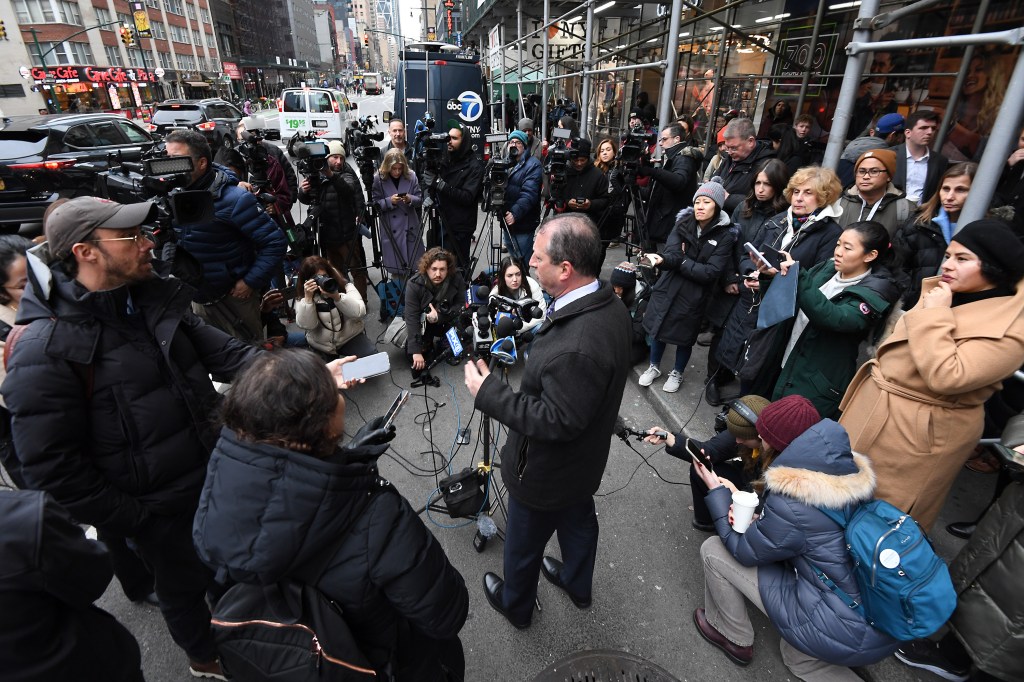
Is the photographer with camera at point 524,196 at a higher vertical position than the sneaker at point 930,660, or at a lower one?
higher

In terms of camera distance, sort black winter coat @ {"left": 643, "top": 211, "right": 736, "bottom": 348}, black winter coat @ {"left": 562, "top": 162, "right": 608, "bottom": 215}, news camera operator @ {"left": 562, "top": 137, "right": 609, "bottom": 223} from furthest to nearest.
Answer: black winter coat @ {"left": 562, "top": 162, "right": 608, "bottom": 215}
news camera operator @ {"left": 562, "top": 137, "right": 609, "bottom": 223}
black winter coat @ {"left": 643, "top": 211, "right": 736, "bottom": 348}

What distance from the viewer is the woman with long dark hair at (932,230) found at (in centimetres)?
281

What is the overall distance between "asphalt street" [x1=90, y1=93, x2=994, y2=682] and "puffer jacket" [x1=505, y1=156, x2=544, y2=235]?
2.46 metres

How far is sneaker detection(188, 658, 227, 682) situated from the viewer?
83.5 inches

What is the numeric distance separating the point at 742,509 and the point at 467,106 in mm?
11468

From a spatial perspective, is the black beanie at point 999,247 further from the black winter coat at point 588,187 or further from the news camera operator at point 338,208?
the news camera operator at point 338,208

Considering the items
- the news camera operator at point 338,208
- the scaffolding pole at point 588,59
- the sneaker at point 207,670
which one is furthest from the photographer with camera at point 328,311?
the scaffolding pole at point 588,59

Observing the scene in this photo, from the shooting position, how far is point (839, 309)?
2.54 meters

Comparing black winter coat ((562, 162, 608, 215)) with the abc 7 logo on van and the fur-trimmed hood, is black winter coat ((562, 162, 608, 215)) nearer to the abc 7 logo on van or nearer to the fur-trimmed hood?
the fur-trimmed hood

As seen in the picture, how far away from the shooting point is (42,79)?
83.4 feet

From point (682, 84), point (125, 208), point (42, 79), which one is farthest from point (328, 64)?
point (125, 208)

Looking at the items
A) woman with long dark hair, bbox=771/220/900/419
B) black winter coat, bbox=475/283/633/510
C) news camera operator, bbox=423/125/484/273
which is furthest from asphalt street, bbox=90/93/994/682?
news camera operator, bbox=423/125/484/273

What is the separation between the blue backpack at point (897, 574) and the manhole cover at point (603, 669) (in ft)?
2.98

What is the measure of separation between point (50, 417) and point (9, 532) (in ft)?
2.06
